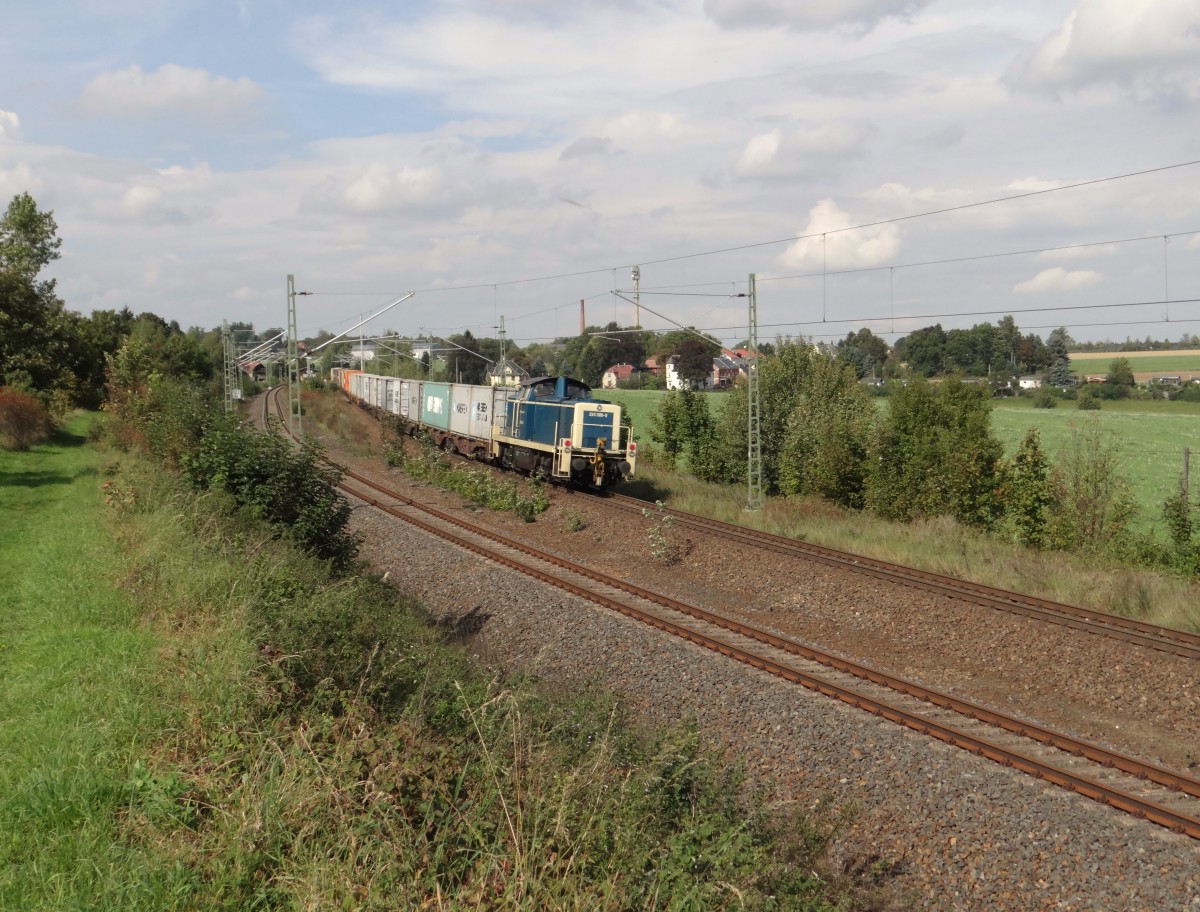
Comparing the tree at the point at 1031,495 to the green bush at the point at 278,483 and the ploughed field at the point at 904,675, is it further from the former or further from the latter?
the green bush at the point at 278,483

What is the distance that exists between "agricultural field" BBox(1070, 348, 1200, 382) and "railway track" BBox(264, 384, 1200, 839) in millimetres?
68391

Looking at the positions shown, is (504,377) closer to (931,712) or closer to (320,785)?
(931,712)

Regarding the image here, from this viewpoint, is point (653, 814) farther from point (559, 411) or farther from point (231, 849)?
point (559, 411)

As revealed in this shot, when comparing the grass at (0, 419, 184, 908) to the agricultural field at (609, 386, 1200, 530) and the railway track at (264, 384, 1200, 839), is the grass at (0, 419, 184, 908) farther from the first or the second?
the agricultural field at (609, 386, 1200, 530)

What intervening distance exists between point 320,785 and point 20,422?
2930 centimetres

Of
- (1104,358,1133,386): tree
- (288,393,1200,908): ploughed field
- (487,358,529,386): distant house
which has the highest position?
(1104,358,1133,386): tree

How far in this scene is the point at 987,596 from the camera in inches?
559

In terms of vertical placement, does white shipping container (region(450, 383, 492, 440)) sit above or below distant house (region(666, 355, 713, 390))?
below

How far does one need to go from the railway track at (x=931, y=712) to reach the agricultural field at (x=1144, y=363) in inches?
2693

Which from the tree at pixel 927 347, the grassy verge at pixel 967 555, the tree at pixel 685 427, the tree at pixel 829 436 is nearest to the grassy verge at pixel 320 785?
the grassy verge at pixel 967 555

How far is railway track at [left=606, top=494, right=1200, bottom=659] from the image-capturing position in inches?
471

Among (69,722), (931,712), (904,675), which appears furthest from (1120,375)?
(69,722)

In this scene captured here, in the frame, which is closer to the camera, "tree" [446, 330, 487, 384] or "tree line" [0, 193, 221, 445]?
"tree line" [0, 193, 221, 445]

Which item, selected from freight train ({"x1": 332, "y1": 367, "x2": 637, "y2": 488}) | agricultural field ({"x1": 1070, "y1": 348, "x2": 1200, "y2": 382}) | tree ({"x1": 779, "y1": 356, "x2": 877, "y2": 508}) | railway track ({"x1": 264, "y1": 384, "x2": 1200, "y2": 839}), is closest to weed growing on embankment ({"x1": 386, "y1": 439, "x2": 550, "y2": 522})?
freight train ({"x1": 332, "y1": 367, "x2": 637, "y2": 488})
